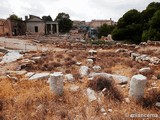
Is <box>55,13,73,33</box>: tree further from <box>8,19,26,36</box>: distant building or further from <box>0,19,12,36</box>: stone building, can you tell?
<box>0,19,12,36</box>: stone building

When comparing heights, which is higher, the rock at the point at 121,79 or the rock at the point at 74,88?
the rock at the point at 121,79

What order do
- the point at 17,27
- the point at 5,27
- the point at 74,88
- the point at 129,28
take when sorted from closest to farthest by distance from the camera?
the point at 74,88 < the point at 129,28 < the point at 5,27 < the point at 17,27

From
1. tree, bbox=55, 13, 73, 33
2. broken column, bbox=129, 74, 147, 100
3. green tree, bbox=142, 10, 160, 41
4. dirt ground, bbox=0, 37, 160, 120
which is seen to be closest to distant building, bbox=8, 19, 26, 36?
tree, bbox=55, 13, 73, 33

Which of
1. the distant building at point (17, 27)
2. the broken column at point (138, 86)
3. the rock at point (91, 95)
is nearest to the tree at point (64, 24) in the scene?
the distant building at point (17, 27)

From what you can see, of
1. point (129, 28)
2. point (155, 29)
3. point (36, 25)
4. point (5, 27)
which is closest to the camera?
point (155, 29)

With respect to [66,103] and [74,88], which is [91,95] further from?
[66,103]

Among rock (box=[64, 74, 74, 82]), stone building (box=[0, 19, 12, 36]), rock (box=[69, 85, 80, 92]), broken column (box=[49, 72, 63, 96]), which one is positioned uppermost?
stone building (box=[0, 19, 12, 36])

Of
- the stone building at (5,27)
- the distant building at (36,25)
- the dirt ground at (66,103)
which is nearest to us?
the dirt ground at (66,103)

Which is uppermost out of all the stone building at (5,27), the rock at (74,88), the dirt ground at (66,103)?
the stone building at (5,27)

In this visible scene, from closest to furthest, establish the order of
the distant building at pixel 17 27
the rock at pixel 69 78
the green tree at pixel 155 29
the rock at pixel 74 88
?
the rock at pixel 74 88, the rock at pixel 69 78, the green tree at pixel 155 29, the distant building at pixel 17 27

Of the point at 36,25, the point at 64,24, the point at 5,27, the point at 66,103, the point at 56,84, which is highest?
the point at 64,24

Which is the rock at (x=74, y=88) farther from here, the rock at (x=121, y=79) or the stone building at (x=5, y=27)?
the stone building at (x=5, y=27)

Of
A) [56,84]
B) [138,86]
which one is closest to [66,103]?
[56,84]

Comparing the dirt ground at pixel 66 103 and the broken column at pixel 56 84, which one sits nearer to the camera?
the dirt ground at pixel 66 103
